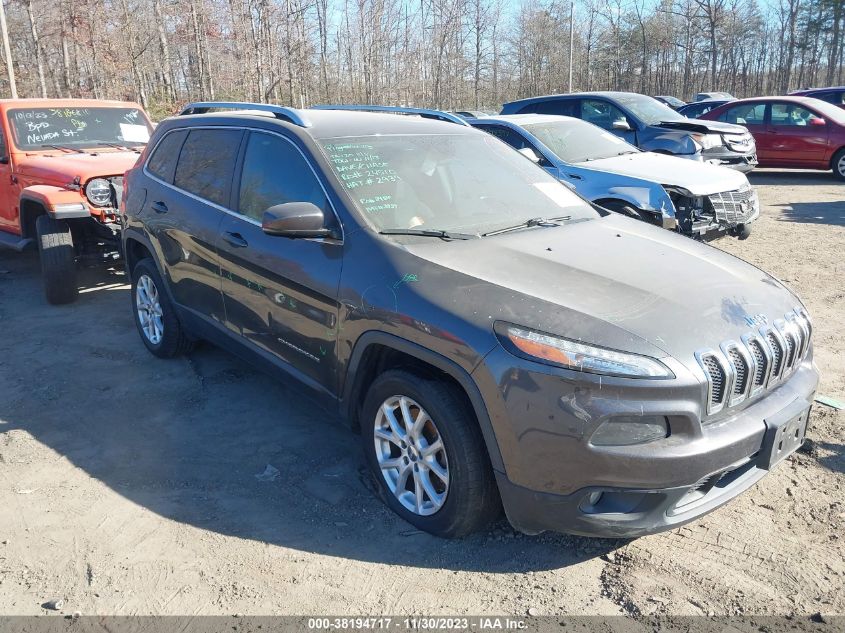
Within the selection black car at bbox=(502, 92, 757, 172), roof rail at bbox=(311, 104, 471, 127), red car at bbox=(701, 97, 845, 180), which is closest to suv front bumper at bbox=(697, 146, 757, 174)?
black car at bbox=(502, 92, 757, 172)

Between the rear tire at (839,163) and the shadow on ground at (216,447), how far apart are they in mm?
13227

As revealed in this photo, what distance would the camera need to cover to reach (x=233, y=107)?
4.48 meters

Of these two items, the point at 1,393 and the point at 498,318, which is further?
the point at 1,393

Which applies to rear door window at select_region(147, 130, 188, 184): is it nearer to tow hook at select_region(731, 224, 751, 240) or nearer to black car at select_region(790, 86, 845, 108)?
tow hook at select_region(731, 224, 751, 240)

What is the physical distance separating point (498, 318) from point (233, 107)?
272 centimetres

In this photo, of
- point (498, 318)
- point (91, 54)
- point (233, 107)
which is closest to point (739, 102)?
point (233, 107)

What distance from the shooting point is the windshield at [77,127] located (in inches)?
296

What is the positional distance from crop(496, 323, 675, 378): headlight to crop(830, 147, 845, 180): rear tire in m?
13.7

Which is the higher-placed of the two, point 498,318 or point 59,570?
point 498,318

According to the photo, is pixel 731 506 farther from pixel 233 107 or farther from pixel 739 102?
pixel 739 102

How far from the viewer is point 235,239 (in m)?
3.98

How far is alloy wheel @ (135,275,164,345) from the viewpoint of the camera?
5.18 meters

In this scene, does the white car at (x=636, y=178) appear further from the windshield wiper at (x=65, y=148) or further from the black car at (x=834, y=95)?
the black car at (x=834, y=95)

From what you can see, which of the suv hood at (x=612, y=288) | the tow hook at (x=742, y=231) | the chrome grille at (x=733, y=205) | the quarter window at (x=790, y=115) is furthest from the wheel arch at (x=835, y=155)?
the suv hood at (x=612, y=288)
